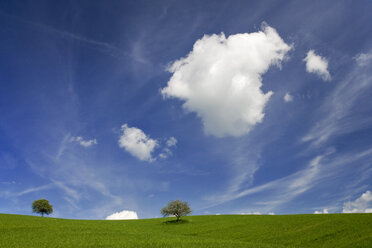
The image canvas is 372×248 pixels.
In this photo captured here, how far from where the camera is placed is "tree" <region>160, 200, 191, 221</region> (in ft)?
196

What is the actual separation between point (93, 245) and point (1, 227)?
22.3 m

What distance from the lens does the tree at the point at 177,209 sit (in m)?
59.6

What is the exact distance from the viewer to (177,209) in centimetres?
5988

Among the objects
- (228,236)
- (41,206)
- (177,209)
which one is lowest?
(228,236)

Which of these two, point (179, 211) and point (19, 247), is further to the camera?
point (179, 211)

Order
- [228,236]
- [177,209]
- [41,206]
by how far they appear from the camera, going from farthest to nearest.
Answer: [41,206]
[177,209]
[228,236]

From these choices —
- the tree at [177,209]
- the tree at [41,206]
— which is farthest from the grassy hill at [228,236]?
the tree at [41,206]

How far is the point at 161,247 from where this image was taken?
25.5 metres

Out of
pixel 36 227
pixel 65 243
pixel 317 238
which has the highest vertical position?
pixel 36 227

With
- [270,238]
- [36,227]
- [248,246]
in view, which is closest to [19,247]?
[36,227]

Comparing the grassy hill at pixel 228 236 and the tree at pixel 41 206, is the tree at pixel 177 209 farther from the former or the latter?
the tree at pixel 41 206

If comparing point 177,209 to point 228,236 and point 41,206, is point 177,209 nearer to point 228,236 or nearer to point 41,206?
point 228,236

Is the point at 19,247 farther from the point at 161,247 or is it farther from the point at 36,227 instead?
the point at 36,227

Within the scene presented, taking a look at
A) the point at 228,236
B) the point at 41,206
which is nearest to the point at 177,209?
the point at 228,236
